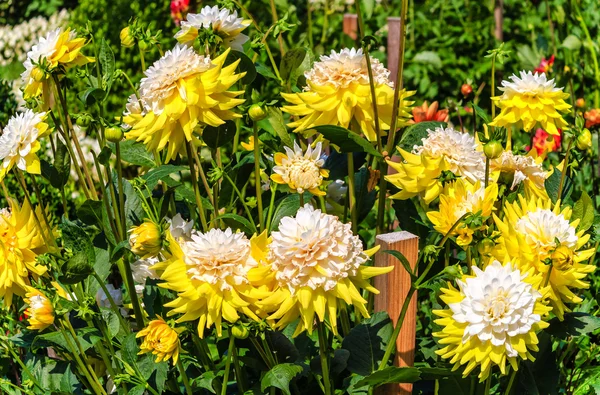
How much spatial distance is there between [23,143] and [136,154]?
297mm

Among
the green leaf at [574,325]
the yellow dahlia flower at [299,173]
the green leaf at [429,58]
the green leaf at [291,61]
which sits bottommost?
the green leaf at [429,58]

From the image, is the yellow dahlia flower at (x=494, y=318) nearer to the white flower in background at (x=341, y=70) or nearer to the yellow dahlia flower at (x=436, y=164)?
the yellow dahlia flower at (x=436, y=164)

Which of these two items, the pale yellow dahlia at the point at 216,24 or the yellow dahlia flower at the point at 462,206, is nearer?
the yellow dahlia flower at the point at 462,206

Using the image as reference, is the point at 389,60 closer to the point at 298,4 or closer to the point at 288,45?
the point at 288,45

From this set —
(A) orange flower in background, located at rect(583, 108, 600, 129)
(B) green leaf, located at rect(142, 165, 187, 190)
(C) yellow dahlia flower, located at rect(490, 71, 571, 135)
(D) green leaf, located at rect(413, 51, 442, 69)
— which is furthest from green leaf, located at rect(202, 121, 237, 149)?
(D) green leaf, located at rect(413, 51, 442, 69)

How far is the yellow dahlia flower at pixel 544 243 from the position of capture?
48.8 inches

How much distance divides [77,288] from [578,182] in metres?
1.81

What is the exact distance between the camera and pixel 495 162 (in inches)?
57.1

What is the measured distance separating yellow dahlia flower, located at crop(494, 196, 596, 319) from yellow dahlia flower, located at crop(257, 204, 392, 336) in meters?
0.25

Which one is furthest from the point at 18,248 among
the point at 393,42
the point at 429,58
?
the point at 429,58

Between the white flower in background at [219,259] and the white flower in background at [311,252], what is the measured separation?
63mm

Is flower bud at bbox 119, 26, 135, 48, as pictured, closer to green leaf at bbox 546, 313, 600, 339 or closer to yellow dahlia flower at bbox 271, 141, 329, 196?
yellow dahlia flower at bbox 271, 141, 329, 196

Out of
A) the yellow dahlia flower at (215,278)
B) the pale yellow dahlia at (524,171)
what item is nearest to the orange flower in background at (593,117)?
the pale yellow dahlia at (524,171)

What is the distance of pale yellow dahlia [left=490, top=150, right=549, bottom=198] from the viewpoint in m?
1.45
